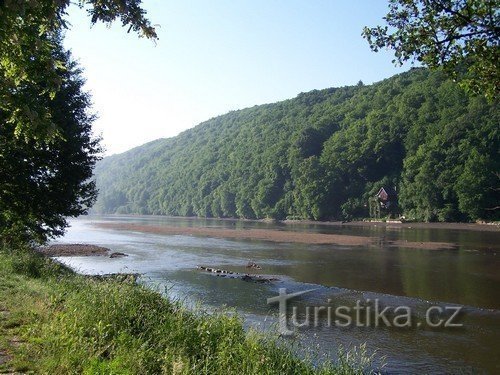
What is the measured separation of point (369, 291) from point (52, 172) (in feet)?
69.6

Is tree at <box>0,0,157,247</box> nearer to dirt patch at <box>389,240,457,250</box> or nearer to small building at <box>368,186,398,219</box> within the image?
dirt patch at <box>389,240,457,250</box>

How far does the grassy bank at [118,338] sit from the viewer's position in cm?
773

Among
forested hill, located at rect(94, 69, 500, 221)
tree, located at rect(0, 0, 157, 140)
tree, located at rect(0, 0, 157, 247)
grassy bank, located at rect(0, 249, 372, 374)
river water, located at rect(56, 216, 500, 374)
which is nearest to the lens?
tree, located at rect(0, 0, 157, 140)

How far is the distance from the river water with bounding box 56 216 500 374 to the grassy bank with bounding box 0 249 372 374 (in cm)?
332

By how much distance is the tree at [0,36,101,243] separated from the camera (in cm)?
2477

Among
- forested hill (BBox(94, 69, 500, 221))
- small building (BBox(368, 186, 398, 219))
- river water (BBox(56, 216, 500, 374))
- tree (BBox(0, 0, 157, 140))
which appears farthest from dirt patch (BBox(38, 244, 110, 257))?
small building (BBox(368, 186, 398, 219))

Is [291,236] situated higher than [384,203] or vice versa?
[384,203]

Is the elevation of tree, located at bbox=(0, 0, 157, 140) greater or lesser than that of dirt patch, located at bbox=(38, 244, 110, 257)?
greater

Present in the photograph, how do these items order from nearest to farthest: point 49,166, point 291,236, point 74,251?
point 49,166, point 74,251, point 291,236

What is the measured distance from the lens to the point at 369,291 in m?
28.0

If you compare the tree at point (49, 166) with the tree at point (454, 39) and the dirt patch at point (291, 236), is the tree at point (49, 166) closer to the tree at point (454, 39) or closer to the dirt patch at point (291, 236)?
the tree at point (454, 39)

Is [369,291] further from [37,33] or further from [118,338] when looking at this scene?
[37,33]

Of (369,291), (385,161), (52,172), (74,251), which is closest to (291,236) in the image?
(74,251)

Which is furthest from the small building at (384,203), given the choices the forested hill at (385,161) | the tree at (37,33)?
the tree at (37,33)
